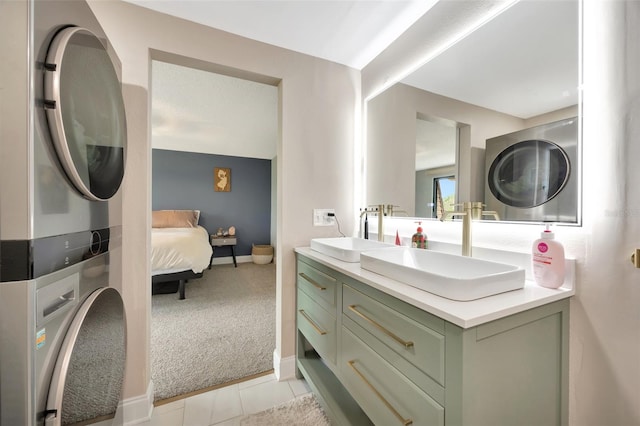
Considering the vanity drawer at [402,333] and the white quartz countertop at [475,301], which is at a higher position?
the white quartz countertop at [475,301]

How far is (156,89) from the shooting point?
2549 millimetres

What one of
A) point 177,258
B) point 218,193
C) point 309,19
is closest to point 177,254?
point 177,258

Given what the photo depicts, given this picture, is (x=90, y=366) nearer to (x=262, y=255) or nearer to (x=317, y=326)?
(x=317, y=326)

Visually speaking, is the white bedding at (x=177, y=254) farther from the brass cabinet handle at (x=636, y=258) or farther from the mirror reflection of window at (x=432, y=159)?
the brass cabinet handle at (x=636, y=258)

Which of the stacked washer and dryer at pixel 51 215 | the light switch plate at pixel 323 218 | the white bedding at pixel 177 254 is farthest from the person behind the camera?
the white bedding at pixel 177 254

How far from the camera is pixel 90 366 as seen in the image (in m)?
0.79

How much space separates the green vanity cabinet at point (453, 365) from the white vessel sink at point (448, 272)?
85 mm

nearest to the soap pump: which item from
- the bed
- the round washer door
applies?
the round washer door

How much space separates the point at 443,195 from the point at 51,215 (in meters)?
1.58

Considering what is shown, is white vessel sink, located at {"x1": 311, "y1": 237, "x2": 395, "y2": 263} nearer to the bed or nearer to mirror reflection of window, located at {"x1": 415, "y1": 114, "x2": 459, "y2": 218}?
mirror reflection of window, located at {"x1": 415, "y1": 114, "x2": 459, "y2": 218}

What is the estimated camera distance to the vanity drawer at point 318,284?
1.21 m

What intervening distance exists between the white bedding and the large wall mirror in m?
2.71

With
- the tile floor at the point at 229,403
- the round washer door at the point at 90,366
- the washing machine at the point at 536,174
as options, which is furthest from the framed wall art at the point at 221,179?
the washing machine at the point at 536,174

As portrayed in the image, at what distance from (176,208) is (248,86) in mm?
3572
